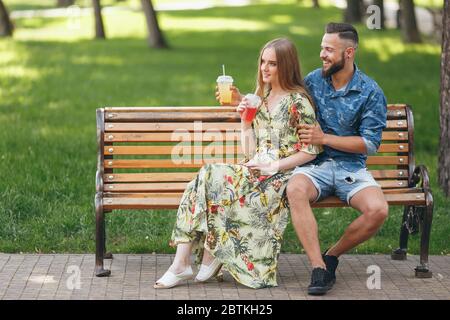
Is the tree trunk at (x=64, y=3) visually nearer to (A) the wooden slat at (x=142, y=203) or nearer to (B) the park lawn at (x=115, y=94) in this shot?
(B) the park lawn at (x=115, y=94)

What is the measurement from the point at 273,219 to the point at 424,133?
20.4 feet

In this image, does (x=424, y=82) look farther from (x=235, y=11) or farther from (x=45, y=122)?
(x=235, y=11)

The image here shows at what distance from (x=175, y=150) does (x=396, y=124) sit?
146 centimetres

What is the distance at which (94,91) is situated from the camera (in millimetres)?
15773

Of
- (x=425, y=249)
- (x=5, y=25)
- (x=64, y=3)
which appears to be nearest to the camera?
(x=425, y=249)

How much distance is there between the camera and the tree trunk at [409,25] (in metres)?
25.0

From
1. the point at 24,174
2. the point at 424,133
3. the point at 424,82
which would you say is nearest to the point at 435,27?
the point at 424,82

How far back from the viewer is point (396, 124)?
7262 mm

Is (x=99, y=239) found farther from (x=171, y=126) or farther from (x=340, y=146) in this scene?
(x=340, y=146)

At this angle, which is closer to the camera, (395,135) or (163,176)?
(163,176)

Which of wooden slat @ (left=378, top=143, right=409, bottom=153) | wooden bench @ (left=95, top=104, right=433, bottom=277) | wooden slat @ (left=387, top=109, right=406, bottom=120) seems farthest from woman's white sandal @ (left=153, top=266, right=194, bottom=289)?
wooden slat @ (left=387, top=109, right=406, bottom=120)

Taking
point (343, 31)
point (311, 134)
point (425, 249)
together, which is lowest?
point (425, 249)

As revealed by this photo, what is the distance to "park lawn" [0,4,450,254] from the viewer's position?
7.93 m

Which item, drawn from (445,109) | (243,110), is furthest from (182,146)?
(445,109)
